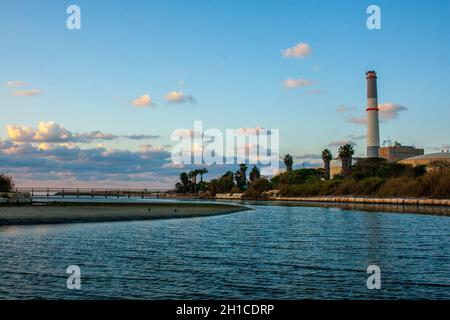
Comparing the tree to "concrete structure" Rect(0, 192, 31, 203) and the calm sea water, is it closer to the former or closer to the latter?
"concrete structure" Rect(0, 192, 31, 203)

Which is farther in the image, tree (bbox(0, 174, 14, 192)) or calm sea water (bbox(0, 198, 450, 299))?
tree (bbox(0, 174, 14, 192))

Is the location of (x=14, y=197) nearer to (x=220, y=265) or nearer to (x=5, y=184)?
(x=5, y=184)

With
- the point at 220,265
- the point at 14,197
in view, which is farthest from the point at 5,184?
the point at 220,265

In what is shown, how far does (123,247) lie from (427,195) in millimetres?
120921

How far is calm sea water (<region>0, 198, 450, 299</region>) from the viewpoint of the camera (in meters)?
19.1

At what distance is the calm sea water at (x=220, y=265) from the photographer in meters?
19.1

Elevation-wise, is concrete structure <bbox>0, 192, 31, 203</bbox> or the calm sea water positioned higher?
concrete structure <bbox>0, 192, 31, 203</bbox>

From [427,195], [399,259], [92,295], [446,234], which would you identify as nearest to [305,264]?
[399,259]

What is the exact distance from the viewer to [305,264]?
25.7 metres

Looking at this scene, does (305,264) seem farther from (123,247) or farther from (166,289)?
(123,247)

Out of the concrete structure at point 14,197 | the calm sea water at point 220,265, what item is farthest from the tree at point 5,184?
the calm sea water at point 220,265

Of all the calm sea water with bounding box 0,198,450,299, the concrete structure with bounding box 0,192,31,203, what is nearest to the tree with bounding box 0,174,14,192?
the concrete structure with bounding box 0,192,31,203
